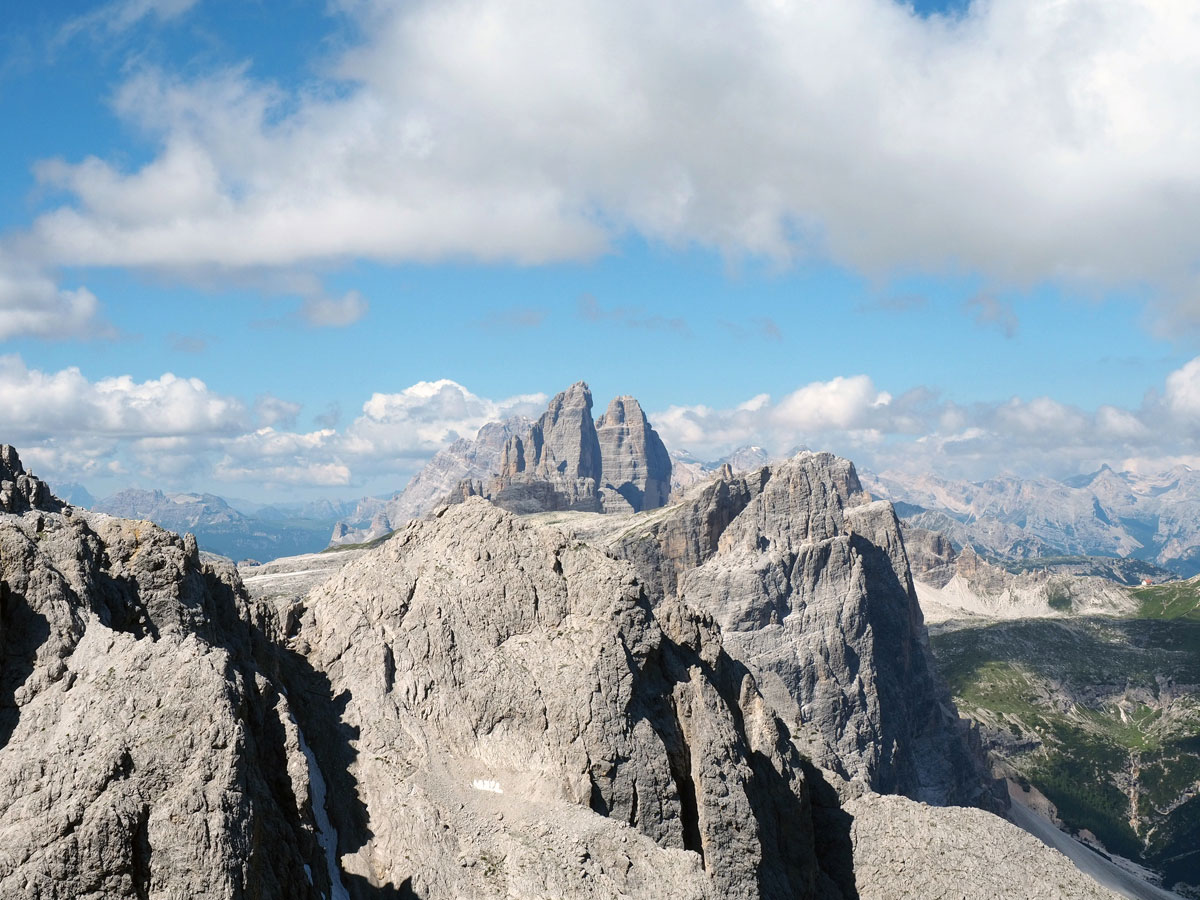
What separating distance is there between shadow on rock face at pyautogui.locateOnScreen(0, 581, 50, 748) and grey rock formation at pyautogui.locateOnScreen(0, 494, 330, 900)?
5cm

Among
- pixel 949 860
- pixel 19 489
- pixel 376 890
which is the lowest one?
pixel 949 860

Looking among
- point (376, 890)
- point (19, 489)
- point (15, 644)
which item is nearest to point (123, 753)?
point (15, 644)

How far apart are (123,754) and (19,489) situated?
2318 cm

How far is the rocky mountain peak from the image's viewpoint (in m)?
45.7

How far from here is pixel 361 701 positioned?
5188cm

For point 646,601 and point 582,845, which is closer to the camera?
point 582,845

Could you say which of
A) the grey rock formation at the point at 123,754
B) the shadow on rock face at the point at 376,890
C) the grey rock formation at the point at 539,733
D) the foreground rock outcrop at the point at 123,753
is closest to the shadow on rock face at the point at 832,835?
the grey rock formation at the point at 539,733

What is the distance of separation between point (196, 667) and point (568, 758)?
21.4 m

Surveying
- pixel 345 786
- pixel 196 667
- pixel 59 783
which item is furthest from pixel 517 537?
pixel 59 783

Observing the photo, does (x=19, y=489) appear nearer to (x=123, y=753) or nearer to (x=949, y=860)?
→ (x=123, y=753)

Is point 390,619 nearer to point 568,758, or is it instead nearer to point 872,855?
point 568,758

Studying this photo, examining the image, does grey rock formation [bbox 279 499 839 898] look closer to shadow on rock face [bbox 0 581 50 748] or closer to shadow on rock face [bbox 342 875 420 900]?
shadow on rock face [bbox 342 875 420 900]

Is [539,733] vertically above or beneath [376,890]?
above

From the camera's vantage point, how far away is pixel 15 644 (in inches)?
1375
